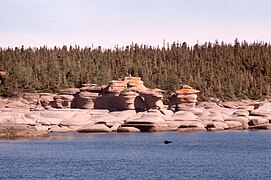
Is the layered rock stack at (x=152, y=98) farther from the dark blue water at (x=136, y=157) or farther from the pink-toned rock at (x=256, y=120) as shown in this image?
the dark blue water at (x=136, y=157)

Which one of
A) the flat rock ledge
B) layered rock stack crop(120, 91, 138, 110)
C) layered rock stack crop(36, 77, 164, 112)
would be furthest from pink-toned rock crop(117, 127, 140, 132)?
the flat rock ledge

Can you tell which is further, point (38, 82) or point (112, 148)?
point (38, 82)

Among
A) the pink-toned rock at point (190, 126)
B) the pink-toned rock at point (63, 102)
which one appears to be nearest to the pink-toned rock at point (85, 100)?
the pink-toned rock at point (63, 102)

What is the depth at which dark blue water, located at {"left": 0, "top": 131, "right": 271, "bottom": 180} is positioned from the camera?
55406 millimetres

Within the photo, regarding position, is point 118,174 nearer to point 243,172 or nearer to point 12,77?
point 243,172

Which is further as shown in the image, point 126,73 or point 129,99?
point 126,73

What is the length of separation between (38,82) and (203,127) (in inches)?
2306

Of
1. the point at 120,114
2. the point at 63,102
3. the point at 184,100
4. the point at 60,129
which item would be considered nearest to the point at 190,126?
the point at 120,114

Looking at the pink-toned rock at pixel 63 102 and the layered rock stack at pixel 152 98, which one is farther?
the pink-toned rock at pixel 63 102

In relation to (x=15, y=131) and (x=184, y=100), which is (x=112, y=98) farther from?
(x=15, y=131)

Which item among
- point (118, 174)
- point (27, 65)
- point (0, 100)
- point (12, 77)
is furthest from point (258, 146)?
point (27, 65)

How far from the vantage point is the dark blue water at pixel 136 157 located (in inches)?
2181

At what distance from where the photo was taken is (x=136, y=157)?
69.6 m

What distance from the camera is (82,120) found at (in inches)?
4326
